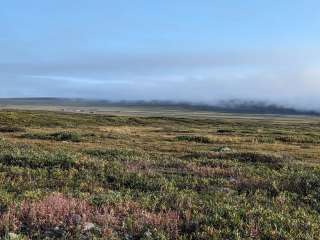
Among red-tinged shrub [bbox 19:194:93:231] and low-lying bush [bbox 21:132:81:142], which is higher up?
red-tinged shrub [bbox 19:194:93:231]

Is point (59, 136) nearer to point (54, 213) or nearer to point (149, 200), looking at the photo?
point (149, 200)

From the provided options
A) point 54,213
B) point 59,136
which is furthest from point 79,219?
point 59,136

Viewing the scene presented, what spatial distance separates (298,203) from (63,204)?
6.27 meters

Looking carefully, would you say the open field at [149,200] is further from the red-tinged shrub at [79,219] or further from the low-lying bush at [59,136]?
the low-lying bush at [59,136]

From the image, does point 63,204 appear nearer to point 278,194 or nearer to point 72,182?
point 72,182

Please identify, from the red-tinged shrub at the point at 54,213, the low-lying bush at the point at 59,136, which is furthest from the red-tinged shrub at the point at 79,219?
the low-lying bush at the point at 59,136

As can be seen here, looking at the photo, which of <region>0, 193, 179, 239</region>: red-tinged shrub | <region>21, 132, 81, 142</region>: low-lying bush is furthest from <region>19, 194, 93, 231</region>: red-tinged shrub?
<region>21, 132, 81, 142</region>: low-lying bush

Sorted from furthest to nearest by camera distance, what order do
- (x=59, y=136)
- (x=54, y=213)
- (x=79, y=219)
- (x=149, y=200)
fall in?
1. (x=59, y=136)
2. (x=149, y=200)
3. (x=54, y=213)
4. (x=79, y=219)

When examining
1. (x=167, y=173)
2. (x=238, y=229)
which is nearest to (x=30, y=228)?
(x=238, y=229)

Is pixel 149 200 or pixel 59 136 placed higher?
pixel 149 200

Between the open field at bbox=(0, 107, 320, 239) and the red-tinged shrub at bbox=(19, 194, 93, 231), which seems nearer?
the open field at bbox=(0, 107, 320, 239)

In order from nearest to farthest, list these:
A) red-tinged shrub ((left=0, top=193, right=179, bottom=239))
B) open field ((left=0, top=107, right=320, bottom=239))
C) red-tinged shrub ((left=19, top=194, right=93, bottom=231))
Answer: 1. red-tinged shrub ((left=0, top=193, right=179, bottom=239))
2. open field ((left=0, top=107, right=320, bottom=239))
3. red-tinged shrub ((left=19, top=194, right=93, bottom=231))

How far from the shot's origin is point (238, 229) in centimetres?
1126

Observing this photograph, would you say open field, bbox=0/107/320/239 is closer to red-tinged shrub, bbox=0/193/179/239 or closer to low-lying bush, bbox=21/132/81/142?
red-tinged shrub, bbox=0/193/179/239
